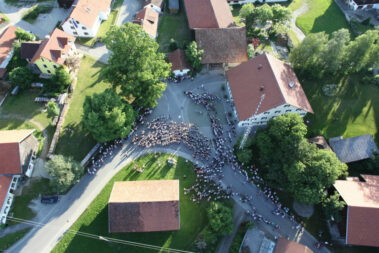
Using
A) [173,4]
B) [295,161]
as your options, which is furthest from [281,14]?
[295,161]

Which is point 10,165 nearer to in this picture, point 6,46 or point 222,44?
A: point 6,46

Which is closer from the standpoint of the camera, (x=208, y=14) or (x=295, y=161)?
(x=295, y=161)

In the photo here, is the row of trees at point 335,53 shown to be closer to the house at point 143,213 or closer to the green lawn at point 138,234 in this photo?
the green lawn at point 138,234

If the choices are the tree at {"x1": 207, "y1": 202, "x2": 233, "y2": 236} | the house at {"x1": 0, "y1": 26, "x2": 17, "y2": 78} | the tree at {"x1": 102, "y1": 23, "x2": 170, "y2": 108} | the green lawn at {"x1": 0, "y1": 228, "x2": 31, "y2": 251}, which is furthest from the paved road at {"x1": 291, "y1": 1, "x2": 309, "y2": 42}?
the green lawn at {"x1": 0, "y1": 228, "x2": 31, "y2": 251}

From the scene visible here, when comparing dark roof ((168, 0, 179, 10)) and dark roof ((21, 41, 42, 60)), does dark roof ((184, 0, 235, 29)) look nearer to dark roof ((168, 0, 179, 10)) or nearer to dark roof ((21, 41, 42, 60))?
dark roof ((168, 0, 179, 10))

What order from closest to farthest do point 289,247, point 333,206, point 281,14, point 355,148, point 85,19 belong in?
point 289,247 → point 333,206 → point 355,148 → point 85,19 → point 281,14

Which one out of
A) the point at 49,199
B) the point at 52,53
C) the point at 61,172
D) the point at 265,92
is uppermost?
the point at 52,53
